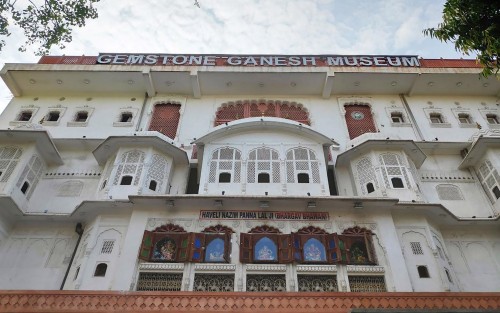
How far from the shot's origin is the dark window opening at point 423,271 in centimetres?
1145

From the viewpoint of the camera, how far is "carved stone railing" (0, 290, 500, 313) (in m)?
8.26

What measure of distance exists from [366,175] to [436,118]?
236 inches

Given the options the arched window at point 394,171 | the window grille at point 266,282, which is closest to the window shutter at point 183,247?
the window grille at point 266,282

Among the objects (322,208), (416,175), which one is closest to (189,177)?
(322,208)

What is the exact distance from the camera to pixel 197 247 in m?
11.6

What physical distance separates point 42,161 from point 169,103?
19.0ft

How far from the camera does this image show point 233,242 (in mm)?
11820

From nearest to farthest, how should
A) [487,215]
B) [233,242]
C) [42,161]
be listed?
[233,242]
[487,215]
[42,161]

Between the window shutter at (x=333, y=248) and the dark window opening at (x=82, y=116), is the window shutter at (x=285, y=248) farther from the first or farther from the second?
the dark window opening at (x=82, y=116)

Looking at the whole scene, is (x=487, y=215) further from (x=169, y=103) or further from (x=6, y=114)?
(x=6, y=114)

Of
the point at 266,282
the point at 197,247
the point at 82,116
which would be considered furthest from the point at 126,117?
the point at 266,282

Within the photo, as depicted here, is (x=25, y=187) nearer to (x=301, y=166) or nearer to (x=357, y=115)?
(x=301, y=166)

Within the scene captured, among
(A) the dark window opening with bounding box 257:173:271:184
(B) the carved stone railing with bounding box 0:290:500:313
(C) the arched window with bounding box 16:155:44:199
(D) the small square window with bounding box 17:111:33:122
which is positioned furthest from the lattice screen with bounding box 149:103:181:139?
(B) the carved stone railing with bounding box 0:290:500:313

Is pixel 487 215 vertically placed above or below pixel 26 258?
above
